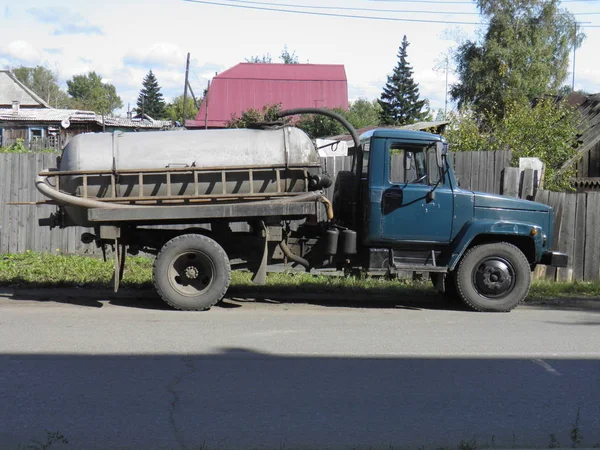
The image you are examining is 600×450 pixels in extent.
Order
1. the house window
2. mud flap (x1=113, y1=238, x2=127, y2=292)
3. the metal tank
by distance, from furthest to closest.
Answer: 1. the house window
2. mud flap (x1=113, y1=238, x2=127, y2=292)
3. the metal tank

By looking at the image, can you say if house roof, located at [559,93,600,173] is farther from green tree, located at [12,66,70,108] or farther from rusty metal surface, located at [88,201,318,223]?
green tree, located at [12,66,70,108]

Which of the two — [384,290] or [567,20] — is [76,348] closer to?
[384,290]

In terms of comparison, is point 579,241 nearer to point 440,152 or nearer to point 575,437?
point 440,152

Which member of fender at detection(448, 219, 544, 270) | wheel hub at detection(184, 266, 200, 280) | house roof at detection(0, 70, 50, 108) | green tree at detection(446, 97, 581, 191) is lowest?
wheel hub at detection(184, 266, 200, 280)

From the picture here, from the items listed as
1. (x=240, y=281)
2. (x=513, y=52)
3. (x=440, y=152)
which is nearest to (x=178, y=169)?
(x=240, y=281)

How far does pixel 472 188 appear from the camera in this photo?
13211mm

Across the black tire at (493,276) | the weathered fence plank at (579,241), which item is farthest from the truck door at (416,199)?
the weathered fence plank at (579,241)

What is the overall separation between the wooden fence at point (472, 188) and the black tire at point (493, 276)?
3.02 meters

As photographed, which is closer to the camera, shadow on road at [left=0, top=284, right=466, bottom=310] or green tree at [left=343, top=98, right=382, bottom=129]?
shadow on road at [left=0, top=284, right=466, bottom=310]

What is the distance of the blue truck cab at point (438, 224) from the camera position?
9.80 metres

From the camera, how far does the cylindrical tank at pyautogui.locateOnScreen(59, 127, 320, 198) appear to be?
30.5ft

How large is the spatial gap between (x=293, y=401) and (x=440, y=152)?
491 cm

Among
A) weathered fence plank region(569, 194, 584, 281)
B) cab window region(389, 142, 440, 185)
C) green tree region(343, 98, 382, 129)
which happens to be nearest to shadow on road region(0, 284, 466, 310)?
cab window region(389, 142, 440, 185)

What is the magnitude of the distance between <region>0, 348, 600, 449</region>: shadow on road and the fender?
8.94 feet
